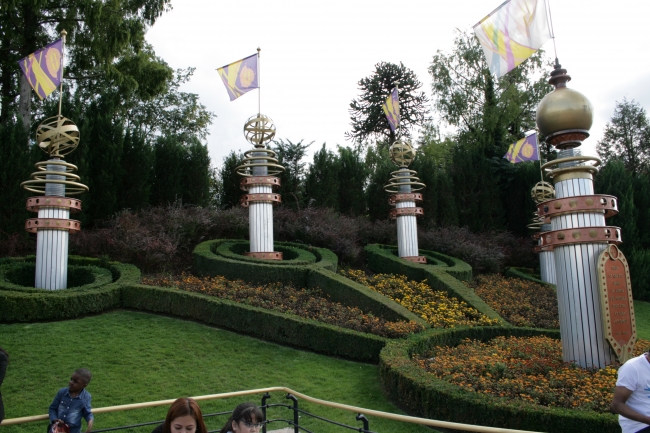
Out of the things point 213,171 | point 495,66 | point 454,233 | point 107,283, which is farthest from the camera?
point 213,171

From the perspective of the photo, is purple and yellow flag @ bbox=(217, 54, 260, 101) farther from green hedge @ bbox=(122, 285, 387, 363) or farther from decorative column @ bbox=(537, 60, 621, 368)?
decorative column @ bbox=(537, 60, 621, 368)

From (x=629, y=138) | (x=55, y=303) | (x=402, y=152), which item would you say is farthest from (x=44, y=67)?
(x=629, y=138)

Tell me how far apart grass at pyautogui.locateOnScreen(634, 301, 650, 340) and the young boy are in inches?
512

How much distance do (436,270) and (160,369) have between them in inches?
358

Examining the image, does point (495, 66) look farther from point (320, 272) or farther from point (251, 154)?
point (251, 154)

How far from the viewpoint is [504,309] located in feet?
43.4

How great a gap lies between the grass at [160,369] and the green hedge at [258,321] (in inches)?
8.7

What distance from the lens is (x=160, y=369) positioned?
7.66 meters

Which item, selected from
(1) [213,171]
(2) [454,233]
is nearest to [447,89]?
(2) [454,233]

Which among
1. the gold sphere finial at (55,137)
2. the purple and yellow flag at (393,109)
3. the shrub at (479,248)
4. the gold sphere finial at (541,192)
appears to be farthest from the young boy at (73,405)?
the gold sphere finial at (541,192)

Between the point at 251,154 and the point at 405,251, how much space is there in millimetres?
5876

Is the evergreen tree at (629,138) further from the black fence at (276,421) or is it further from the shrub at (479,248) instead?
the black fence at (276,421)

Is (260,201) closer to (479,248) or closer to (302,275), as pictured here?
(302,275)

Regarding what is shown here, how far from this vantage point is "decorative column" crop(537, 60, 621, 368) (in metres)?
7.26
